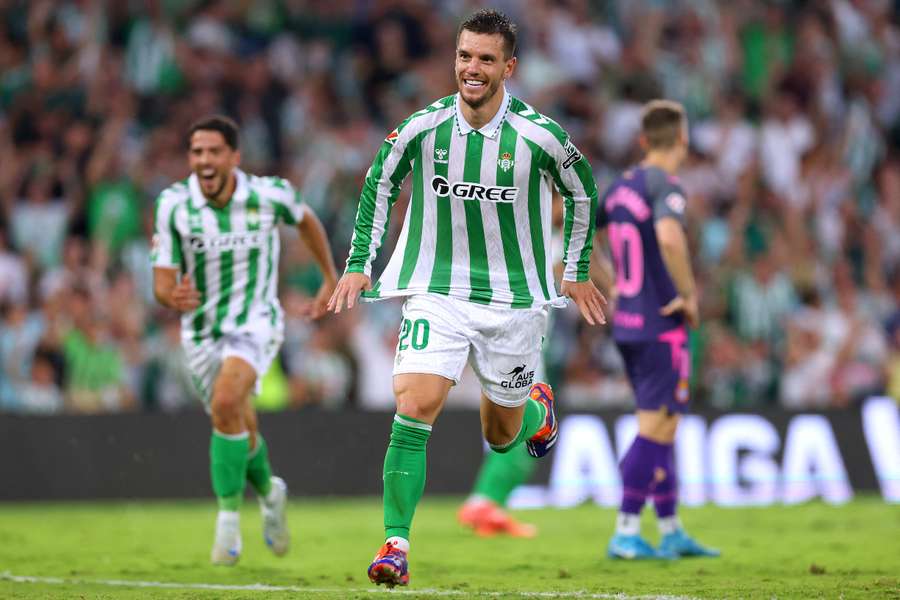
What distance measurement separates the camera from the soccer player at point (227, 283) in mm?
8367

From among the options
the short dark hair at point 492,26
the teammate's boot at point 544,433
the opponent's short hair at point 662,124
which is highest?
the opponent's short hair at point 662,124

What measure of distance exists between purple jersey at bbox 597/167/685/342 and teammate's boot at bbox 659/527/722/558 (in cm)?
126

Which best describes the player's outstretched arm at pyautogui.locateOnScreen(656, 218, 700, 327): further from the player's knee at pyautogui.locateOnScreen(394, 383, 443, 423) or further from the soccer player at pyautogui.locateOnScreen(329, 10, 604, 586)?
the player's knee at pyautogui.locateOnScreen(394, 383, 443, 423)

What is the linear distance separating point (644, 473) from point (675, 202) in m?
1.67

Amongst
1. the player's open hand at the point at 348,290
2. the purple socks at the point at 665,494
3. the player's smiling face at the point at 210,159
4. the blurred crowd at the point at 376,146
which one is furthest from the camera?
the blurred crowd at the point at 376,146

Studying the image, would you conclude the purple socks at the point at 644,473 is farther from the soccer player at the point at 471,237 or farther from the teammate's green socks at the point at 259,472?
the teammate's green socks at the point at 259,472

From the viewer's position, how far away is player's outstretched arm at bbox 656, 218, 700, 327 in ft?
27.9

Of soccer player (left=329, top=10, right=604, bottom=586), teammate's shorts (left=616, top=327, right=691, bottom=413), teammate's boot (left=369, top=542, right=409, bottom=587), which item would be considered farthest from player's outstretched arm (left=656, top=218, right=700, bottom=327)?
teammate's boot (left=369, top=542, right=409, bottom=587)

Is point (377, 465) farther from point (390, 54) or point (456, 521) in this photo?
point (390, 54)

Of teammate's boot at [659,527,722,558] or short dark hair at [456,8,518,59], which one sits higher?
short dark hair at [456,8,518,59]

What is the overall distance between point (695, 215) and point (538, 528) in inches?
225

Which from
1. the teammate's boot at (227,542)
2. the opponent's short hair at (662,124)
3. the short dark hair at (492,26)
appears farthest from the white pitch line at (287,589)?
the opponent's short hair at (662,124)

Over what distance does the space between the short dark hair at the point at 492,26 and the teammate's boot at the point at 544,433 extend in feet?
6.40

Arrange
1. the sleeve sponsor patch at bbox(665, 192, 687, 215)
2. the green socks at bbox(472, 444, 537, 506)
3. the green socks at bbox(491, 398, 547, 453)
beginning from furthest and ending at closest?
the green socks at bbox(472, 444, 537, 506), the sleeve sponsor patch at bbox(665, 192, 687, 215), the green socks at bbox(491, 398, 547, 453)
